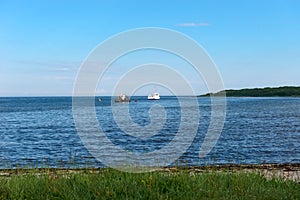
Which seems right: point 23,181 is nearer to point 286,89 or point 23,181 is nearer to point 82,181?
point 82,181

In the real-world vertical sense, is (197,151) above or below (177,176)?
below

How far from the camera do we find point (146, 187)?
762cm

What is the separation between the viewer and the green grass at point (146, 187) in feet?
23.8

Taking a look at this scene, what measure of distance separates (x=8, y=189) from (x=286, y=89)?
202791 millimetres

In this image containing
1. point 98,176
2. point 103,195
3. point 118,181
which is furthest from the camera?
point 98,176

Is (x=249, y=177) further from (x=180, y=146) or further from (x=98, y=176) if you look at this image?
(x=180, y=146)

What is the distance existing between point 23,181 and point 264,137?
28.3 m

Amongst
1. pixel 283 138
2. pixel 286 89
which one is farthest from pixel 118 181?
pixel 286 89

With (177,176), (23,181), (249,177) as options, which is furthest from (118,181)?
(249,177)

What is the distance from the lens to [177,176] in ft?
28.2

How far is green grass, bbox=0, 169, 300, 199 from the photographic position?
7.25 meters

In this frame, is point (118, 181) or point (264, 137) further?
point (264, 137)

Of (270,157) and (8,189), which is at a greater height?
(8,189)

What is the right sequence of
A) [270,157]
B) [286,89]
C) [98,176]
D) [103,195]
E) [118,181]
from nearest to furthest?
Result: 1. [103,195]
2. [118,181]
3. [98,176]
4. [270,157]
5. [286,89]
